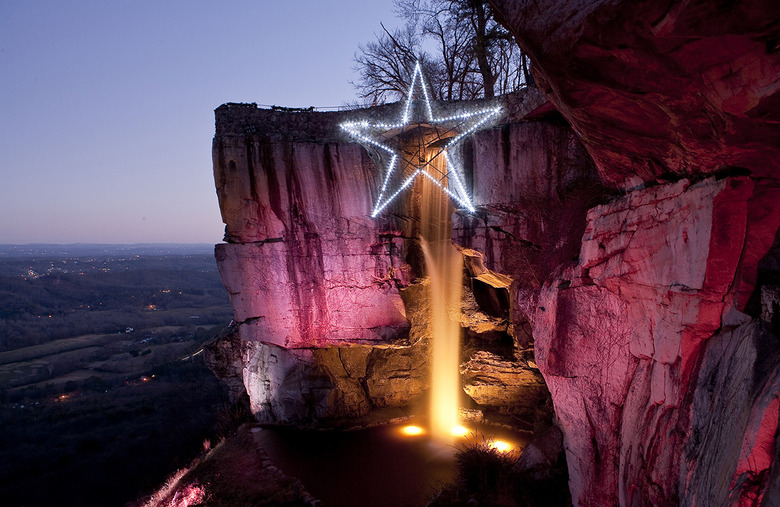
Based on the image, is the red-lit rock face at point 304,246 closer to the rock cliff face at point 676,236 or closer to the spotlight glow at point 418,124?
the spotlight glow at point 418,124

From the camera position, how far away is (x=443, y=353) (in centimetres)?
1332

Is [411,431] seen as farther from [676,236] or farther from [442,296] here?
[676,236]

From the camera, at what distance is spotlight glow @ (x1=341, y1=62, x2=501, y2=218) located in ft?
33.4

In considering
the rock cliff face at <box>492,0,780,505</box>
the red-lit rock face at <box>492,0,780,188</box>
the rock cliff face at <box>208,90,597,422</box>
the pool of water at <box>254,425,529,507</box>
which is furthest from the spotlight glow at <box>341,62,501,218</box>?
the pool of water at <box>254,425,529,507</box>

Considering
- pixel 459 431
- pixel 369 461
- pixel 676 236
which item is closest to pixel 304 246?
pixel 369 461

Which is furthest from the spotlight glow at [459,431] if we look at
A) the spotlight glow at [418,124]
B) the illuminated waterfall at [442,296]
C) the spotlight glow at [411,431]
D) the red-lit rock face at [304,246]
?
the spotlight glow at [418,124]

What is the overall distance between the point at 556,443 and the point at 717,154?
680 centimetres

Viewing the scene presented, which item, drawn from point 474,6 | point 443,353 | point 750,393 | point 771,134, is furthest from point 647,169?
point 474,6

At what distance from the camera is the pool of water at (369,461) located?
8859 mm

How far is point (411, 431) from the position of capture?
1179 cm

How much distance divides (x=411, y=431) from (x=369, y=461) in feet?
6.28

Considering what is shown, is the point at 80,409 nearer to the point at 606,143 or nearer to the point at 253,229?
→ the point at 253,229

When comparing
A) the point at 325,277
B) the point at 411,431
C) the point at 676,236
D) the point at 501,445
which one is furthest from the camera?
the point at 325,277

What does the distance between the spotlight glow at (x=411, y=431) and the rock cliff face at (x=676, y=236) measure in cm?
A: 587
